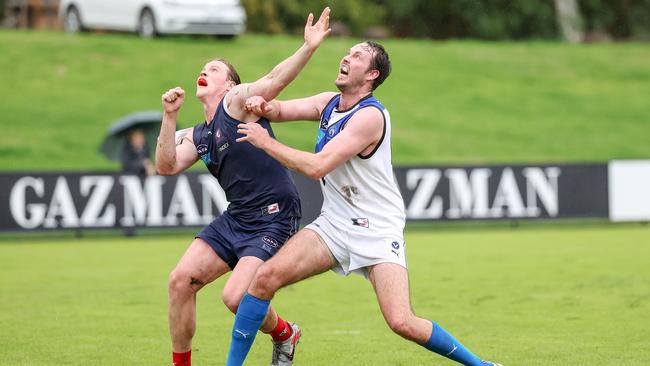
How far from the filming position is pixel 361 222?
7844mm

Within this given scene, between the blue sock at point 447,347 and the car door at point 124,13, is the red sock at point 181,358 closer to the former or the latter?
the blue sock at point 447,347

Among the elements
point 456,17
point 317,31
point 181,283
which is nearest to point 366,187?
point 317,31

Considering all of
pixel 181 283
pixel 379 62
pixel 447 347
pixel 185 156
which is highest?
pixel 379 62

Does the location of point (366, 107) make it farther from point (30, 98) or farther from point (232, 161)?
point (30, 98)

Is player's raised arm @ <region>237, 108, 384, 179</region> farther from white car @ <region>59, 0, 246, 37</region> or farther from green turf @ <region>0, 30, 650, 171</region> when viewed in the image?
white car @ <region>59, 0, 246, 37</region>

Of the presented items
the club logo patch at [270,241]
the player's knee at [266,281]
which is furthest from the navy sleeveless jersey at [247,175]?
the player's knee at [266,281]

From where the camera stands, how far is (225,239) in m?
8.27

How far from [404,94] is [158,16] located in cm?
723

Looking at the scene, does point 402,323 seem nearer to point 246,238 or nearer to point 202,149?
point 246,238

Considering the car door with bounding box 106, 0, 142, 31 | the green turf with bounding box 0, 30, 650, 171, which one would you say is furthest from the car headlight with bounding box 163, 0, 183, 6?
the green turf with bounding box 0, 30, 650, 171

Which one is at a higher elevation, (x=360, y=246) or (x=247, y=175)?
(x=247, y=175)

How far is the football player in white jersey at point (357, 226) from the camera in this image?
7629 millimetres

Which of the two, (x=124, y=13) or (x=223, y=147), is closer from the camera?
(x=223, y=147)

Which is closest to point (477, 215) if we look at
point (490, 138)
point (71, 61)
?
point (490, 138)
